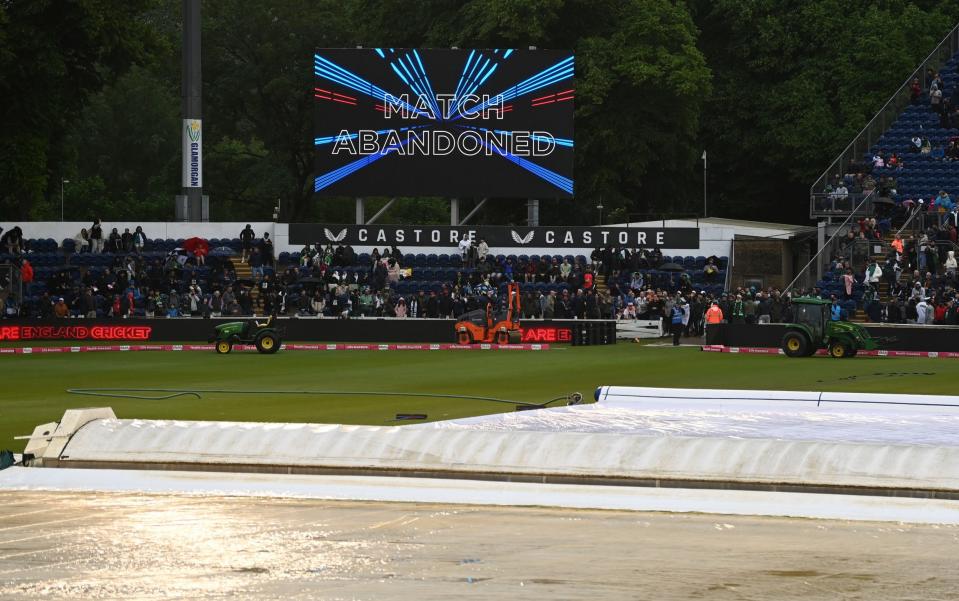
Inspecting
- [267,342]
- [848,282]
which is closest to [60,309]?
[267,342]

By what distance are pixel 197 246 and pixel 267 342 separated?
1542 cm

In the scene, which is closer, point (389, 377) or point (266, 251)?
point (389, 377)

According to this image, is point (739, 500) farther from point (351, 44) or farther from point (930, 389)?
point (351, 44)

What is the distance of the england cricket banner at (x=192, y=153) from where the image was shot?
62094 millimetres

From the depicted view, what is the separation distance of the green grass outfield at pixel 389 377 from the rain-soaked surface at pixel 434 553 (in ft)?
21.6

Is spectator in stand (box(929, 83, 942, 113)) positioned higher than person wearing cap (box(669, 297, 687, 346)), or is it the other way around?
spectator in stand (box(929, 83, 942, 113))

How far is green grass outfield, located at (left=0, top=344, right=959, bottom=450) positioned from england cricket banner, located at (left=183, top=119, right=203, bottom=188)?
59.5 ft

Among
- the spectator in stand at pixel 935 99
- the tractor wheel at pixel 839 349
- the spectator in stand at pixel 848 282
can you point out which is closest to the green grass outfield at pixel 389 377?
the tractor wheel at pixel 839 349

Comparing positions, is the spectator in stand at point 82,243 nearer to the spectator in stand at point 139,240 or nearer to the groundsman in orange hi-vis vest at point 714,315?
the spectator in stand at point 139,240

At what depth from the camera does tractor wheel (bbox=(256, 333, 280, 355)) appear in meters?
45.2

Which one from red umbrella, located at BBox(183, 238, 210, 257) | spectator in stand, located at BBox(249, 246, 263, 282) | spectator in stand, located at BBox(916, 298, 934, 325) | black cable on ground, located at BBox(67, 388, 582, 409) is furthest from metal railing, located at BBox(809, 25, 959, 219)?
black cable on ground, located at BBox(67, 388, 582, 409)

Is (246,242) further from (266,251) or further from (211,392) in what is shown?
(211,392)

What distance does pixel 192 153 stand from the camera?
204ft

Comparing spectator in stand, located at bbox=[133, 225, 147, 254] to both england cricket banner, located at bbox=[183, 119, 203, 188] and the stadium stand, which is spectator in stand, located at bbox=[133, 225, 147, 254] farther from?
england cricket banner, located at bbox=[183, 119, 203, 188]
